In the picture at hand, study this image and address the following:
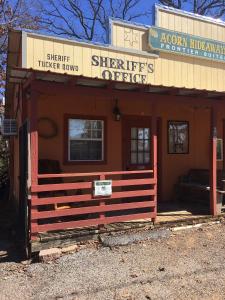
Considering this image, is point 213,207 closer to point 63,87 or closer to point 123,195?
point 123,195

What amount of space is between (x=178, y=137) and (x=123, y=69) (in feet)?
8.05

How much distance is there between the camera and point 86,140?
31.3 feet

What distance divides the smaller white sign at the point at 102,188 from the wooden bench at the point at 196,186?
2.83m

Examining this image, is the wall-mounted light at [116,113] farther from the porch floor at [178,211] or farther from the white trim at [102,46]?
the porch floor at [178,211]

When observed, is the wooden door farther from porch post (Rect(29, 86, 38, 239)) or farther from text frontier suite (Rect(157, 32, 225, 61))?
porch post (Rect(29, 86, 38, 239))

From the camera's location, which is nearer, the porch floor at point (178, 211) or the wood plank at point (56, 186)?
the wood plank at point (56, 186)

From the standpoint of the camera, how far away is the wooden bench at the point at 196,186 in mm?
9672

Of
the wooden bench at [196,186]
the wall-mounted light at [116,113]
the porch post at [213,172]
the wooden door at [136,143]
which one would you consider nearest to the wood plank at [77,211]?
the porch post at [213,172]

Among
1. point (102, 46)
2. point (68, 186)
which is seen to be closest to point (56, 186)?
point (68, 186)

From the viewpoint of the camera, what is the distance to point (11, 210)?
10898 millimetres

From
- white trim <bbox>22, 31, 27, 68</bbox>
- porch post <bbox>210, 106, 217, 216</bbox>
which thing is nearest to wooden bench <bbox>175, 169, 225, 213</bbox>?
porch post <bbox>210, 106, 217, 216</bbox>

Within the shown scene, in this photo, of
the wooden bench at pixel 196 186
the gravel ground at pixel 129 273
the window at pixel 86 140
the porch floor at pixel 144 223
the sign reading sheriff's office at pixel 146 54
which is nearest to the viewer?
the gravel ground at pixel 129 273

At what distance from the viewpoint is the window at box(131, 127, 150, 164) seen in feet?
34.0

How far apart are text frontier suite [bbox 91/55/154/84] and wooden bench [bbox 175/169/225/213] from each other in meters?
2.78
